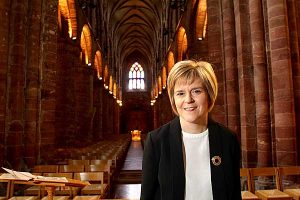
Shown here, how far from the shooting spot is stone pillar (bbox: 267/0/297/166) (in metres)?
5.63

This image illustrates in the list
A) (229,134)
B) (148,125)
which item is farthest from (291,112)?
(148,125)

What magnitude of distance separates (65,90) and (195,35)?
26.4 feet

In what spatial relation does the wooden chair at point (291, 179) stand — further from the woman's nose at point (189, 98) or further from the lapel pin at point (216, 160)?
the woman's nose at point (189, 98)

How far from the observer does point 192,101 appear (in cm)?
143

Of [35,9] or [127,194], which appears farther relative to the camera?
[35,9]

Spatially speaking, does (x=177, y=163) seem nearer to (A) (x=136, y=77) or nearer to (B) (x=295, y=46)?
(B) (x=295, y=46)

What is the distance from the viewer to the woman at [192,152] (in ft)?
4.52

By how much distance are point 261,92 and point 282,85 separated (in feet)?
2.17

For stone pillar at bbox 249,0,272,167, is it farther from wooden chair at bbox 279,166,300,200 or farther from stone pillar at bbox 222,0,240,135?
stone pillar at bbox 222,0,240,135

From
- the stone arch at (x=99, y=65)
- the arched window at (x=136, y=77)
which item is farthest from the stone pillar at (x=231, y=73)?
the arched window at (x=136, y=77)

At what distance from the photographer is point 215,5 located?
9320 millimetres

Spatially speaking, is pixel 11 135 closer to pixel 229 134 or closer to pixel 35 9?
pixel 35 9

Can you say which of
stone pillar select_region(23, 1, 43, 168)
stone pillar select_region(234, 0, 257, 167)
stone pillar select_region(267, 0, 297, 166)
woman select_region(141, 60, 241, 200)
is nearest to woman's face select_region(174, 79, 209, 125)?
woman select_region(141, 60, 241, 200)

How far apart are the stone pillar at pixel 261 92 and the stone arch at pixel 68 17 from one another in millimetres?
11907
